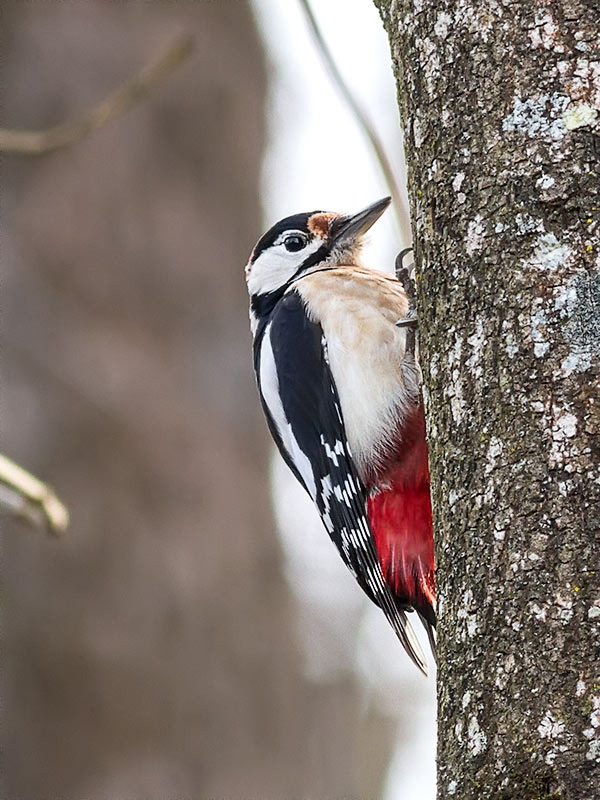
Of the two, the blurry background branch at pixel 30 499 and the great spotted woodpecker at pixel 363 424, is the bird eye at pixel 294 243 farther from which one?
the blurry background branch at pixel 30 499

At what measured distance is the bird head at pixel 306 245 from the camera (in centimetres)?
336

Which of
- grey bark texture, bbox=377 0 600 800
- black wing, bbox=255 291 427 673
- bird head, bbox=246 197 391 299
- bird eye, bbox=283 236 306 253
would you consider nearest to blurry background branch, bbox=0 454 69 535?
grey bark texture, bbox=377 0 600 800

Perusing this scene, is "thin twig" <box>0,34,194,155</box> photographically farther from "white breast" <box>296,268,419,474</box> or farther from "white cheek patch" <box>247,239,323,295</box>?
"white cheek patch" <box>247,239,323,295</box>

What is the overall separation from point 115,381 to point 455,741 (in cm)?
260

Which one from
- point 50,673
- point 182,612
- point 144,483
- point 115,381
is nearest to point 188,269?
point 115,381

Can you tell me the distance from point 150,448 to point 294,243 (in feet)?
2.98

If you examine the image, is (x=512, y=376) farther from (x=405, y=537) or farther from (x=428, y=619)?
(x=428, y=619)

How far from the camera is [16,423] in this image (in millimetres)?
3736

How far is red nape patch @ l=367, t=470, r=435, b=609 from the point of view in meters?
2.86

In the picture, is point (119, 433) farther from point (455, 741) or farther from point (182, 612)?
point (455, 741)

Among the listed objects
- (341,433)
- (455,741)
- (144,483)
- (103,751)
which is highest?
(144,483)

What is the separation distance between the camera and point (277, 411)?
3193 millimetres

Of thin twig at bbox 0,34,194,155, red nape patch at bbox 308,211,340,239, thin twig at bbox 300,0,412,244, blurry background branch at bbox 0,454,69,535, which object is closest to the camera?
blurry background branch at bbox 0,454,69,535

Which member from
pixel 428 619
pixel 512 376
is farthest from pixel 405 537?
pixel 512 376
